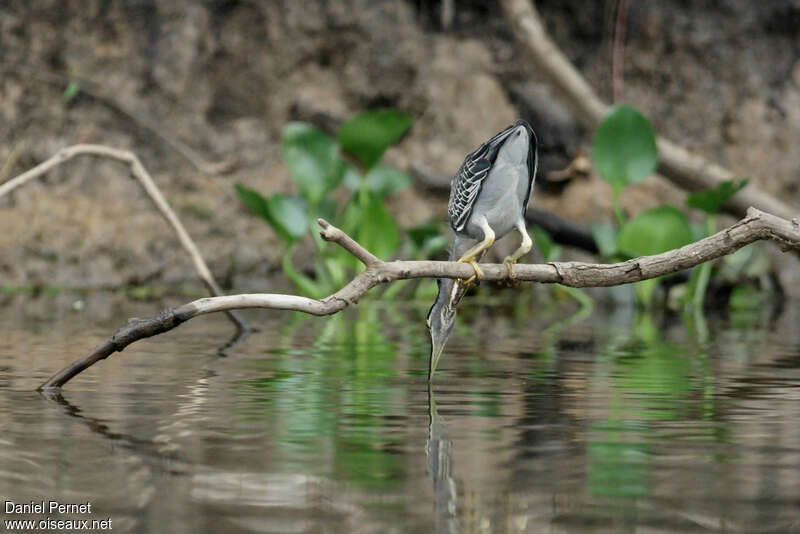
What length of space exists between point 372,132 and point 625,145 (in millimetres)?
1677

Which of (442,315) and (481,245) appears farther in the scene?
(442,315)

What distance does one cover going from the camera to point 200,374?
4.06 metres

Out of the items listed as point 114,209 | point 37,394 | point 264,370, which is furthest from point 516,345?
point 114,209

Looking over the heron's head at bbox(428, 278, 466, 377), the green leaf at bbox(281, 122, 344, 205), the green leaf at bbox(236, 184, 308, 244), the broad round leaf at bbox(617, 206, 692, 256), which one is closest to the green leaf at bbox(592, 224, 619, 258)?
the broad round leaf at bbox(617, 206, 692, 256)

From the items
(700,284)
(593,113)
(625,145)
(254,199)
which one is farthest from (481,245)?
(593,113)

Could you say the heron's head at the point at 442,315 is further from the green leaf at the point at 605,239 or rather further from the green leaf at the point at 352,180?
the green leaf at the point at 352,180

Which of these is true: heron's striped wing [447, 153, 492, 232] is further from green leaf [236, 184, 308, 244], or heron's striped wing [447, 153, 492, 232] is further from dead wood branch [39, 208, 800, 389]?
green leaf [236, 184, 308, 244]

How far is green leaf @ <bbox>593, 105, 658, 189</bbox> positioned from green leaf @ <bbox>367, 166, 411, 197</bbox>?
1.71 m

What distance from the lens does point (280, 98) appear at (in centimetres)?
1087

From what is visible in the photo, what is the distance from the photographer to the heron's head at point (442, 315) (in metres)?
3.66

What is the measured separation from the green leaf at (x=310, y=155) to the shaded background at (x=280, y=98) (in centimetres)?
164

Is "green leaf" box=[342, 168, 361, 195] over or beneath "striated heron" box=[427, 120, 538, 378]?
over

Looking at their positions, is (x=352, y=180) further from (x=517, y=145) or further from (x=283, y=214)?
(x=517, y=145)

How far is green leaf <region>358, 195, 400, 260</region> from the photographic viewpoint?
27.9 ft
